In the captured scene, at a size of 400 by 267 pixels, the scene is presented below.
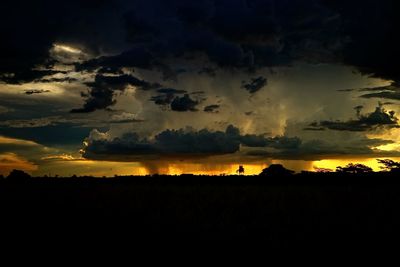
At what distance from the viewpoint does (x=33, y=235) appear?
80.8ft

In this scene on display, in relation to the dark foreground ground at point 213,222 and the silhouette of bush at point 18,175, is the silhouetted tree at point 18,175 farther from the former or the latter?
the dark foreground ground at point 213,222

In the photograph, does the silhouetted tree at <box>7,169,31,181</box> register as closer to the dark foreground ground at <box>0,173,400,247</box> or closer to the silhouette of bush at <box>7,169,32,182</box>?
the silhouette of bush at <box>7,169,32,182</box>

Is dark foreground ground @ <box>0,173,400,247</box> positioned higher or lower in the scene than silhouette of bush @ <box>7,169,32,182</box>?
lower

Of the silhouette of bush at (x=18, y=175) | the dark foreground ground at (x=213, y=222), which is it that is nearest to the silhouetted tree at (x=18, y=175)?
the silhouette of bush at (x=18, y=175)

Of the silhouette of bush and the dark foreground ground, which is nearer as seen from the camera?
the dark foreground ground

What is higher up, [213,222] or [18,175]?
[18,175]

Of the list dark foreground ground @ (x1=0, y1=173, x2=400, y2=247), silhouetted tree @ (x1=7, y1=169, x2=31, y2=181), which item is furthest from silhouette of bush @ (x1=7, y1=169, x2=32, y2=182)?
dark foreground ground @ (x1=0, y1=173, x2=400, y2=247)

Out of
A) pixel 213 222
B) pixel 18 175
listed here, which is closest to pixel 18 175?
pixel 18 175

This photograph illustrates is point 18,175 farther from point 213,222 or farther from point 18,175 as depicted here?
point 213,222

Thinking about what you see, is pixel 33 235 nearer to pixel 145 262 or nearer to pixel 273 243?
pixel 145 262

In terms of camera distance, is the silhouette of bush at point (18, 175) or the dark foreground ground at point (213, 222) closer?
the dark foreground ground at point (213, 222)

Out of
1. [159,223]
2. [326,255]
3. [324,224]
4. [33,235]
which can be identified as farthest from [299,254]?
[33,235]

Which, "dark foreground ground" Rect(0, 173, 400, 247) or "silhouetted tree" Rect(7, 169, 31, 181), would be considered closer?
"dark foreground ground" Rect(0, 173, 400, 247)

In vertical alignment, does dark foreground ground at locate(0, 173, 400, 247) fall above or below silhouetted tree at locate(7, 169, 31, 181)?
below
